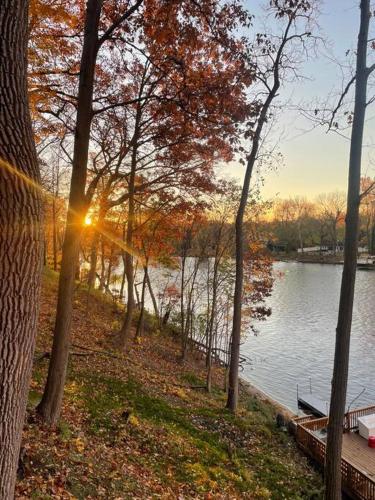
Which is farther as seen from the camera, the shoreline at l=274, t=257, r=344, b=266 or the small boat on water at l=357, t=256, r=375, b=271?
the shoreline at l=274, t=257, r=344, b=266

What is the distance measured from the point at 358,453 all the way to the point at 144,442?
7636 millimetres

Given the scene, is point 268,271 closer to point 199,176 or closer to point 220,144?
point 199,176

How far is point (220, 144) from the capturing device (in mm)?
9797

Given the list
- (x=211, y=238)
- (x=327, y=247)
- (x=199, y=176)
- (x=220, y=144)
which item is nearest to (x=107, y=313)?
(x=211, y=238)

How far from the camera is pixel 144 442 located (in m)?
7.30

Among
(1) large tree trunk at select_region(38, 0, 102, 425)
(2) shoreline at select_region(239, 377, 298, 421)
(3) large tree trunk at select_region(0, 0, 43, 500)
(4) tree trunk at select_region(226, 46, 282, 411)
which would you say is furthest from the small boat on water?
(3) large tree trunk at select_region(0, 0, 43, 500)

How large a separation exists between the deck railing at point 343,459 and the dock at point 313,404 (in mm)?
2996

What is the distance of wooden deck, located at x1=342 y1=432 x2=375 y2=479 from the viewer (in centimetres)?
1084

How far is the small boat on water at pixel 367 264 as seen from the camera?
62.8 metres

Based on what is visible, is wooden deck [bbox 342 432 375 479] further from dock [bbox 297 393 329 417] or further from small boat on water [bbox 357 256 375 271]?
small boat on water [bbox 357 256 375 271]

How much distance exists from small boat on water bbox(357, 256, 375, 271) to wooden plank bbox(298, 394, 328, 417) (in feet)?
164

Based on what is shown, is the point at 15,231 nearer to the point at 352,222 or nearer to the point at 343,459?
the point at 352,222

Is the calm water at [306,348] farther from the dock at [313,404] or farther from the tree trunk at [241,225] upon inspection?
the tree trunk at [241,225]

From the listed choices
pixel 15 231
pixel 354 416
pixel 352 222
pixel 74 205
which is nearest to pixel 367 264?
pixel 354 416
